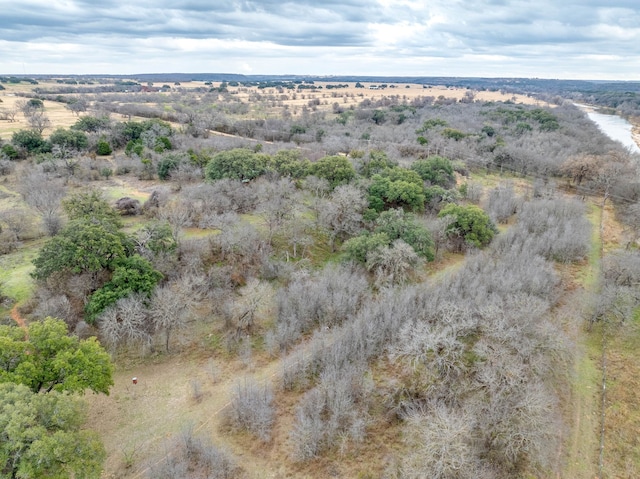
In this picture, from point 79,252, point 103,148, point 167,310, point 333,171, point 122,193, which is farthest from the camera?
point 103,148

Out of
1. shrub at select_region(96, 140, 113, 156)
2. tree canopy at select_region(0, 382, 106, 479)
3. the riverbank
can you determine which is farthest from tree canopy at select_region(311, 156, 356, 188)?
the riverbank

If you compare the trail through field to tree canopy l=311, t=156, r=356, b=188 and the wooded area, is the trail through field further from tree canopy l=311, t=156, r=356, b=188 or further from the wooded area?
tree canopy l=311, t=156, r=356, b=188

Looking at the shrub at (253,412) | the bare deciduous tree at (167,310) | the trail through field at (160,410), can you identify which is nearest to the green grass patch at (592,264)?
the trail through field at (160,410)

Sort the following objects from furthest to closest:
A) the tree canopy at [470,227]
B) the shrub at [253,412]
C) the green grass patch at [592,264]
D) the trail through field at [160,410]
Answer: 1. the tree canopy at [470,227]
2. the green grass patch at [592,264]
3. the shrub at [253,412]
4. the trail through field at [160,410]

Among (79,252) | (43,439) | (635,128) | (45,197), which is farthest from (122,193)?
(635,128)

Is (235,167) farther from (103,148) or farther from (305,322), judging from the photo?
(103,148)

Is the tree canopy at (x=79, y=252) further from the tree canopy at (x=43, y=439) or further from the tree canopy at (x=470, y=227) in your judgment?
the tree canopy at (x=470, y=227)

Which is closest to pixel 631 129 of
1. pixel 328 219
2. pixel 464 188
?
pixel 464 188

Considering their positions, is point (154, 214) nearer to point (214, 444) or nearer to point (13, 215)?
point (13, 215)
